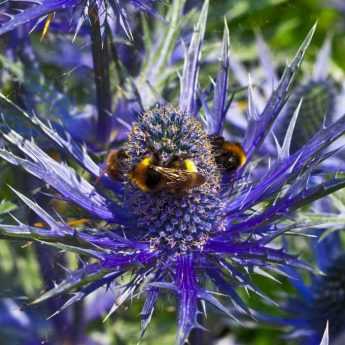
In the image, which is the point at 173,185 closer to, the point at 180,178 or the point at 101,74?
the point at 180,178

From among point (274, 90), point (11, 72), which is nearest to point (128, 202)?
point (274, 90)

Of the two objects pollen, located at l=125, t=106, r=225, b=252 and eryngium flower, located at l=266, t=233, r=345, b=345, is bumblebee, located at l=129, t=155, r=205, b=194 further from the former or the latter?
eryngium flower, located at l=266, t=233, r=345, b=345

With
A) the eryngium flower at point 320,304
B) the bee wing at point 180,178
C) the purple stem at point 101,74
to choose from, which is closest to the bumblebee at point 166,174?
the bee wing at point 180,178

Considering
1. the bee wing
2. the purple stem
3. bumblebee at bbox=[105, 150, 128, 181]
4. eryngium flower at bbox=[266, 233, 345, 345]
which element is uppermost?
the purple stem

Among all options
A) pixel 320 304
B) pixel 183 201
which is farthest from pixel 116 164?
pixel 320 304

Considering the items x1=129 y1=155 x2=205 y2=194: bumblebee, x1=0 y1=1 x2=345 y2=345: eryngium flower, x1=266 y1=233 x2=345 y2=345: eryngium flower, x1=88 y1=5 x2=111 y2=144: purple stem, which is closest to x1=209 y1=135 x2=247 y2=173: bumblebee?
x1=0 y1=1 x2=345 y2=345: eryngium flower

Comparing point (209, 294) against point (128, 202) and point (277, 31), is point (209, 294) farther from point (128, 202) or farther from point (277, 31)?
point (277, 31)

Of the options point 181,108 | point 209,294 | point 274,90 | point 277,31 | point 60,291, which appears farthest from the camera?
point 277,31
